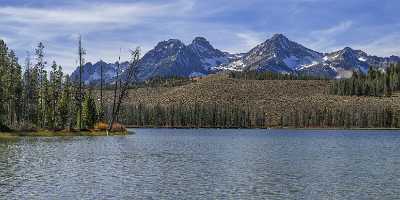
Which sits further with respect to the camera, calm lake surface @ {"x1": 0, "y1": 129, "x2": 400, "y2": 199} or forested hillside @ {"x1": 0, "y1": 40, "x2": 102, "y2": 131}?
forested hillside @ {"x1": 0, "y1": 40, "x2": 102, "y2": 131}

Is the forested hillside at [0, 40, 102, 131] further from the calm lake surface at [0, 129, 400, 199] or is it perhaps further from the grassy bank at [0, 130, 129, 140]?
the calm lake surface at [0, 129, 400, 199]

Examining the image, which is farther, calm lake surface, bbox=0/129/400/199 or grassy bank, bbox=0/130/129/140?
grassy bank, bbox=0/130/129/140

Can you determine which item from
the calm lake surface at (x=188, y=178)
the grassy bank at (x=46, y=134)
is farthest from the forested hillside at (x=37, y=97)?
the calm lake surface at (x=188, y=178)

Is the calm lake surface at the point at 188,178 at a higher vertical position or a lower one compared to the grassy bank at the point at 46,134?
lower

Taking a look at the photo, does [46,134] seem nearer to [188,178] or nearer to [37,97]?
Result: [37,97]

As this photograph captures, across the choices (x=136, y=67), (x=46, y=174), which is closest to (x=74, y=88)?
(x=136, y=67)

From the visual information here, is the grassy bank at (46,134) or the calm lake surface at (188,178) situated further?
the grassy bank at (46,134)

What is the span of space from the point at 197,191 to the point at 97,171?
13250mm

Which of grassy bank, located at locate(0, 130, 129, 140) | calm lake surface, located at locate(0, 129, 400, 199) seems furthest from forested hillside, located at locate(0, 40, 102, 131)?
calm lake surface, located at locate(0, 129, 400, 199)

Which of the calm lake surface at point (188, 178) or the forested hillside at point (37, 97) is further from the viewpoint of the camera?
the forested hillside at point (37, 97)

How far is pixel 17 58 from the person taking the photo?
12012 cm

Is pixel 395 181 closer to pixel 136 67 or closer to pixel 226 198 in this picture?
pixel 226 198

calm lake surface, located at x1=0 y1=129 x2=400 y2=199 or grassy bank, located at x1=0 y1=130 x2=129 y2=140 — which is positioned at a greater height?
grassy bank, located at x1=0 y1=130 x2=129 y2=140

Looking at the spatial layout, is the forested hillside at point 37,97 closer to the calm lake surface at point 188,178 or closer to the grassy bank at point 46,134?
the grassy bank at point 46,134
